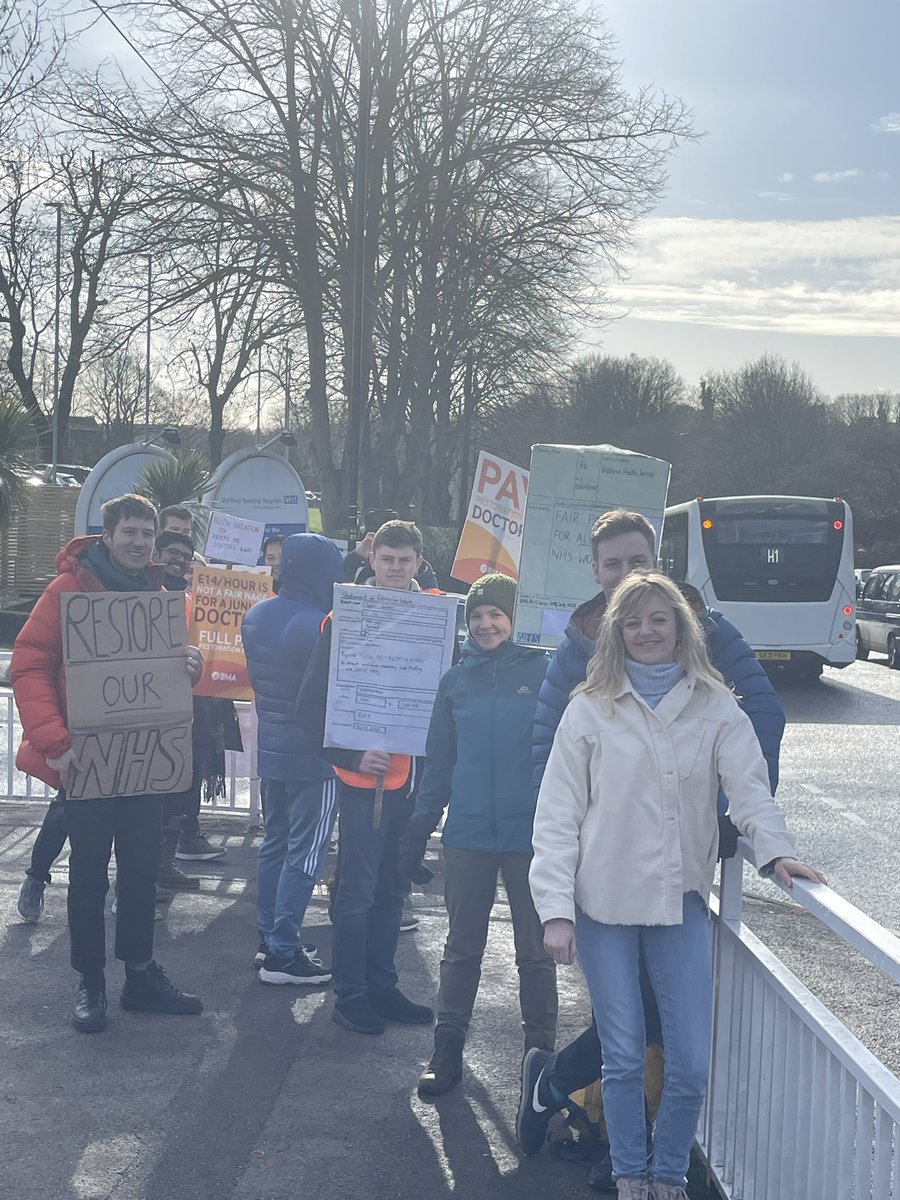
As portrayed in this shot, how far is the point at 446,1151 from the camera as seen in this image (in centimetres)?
433

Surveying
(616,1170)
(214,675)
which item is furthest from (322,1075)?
(214,675)

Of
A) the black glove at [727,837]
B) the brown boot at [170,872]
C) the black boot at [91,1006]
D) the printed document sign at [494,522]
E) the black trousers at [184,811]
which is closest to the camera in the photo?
the black glove at [727,837]

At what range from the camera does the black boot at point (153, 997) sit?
219 inches

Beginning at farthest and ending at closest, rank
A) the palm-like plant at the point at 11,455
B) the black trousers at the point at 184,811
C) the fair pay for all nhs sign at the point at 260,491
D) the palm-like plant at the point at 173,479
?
the palm-like plant at the point at 11,455, the palm-like plant at the point at 173,479, the fair pay for all nhs sign at the point at 260,491, the black trousers at the point at 184,811

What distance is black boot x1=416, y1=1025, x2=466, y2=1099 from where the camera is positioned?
475 cm

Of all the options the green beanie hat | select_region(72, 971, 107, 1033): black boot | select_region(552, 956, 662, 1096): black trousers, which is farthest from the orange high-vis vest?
select_region(552, 956, 662, 1096): black trousers

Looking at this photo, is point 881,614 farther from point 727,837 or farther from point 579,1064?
point 727,837

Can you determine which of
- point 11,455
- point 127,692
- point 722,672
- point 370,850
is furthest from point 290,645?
point 11,455

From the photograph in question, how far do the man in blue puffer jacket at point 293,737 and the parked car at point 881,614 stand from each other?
69.1 ft

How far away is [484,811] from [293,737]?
1.46 metres

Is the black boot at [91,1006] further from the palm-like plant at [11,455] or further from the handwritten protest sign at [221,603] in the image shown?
the palm-like plant at [11,455]

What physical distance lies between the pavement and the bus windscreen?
54.5 ft

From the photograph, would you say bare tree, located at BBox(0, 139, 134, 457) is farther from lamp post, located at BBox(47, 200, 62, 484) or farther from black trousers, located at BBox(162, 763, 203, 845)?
black trousers, located at BBox(162, 763, 203, 845)

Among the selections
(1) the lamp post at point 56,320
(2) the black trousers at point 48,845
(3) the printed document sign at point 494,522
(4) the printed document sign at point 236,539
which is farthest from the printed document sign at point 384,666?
(1) the lamp post at point 56,320
